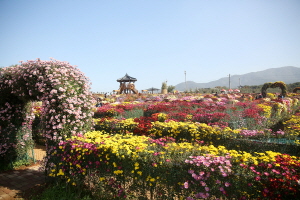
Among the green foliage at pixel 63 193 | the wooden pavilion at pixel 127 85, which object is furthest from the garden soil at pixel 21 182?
the wooden pavilion at pixel 127 85

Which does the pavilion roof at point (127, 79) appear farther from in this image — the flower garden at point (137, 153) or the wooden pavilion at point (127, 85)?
the flower garden at point (137, 153)

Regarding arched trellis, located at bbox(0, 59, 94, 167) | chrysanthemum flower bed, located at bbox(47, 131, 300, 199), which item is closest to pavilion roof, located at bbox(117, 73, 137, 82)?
arched trellis, located at bbox(0, 59, 94, 167)

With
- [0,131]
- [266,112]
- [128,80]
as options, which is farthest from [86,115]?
[128,80]

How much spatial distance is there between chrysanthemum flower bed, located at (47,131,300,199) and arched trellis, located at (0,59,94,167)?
0.67 metres

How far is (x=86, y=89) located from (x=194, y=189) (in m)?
3.70

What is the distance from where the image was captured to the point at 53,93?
425cm

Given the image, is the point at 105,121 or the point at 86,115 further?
the point at 105,121

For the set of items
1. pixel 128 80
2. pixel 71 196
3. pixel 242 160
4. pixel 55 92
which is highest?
pixel 128 80

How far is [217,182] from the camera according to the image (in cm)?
253

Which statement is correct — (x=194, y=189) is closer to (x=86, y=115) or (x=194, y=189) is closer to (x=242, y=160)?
(x=242, y=160)

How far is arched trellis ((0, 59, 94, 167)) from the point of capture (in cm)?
429

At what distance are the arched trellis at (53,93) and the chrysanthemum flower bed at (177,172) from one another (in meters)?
0.67

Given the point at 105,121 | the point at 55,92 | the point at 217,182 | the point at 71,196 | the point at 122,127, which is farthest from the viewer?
the point at 105,121

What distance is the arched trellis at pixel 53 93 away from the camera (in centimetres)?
429
